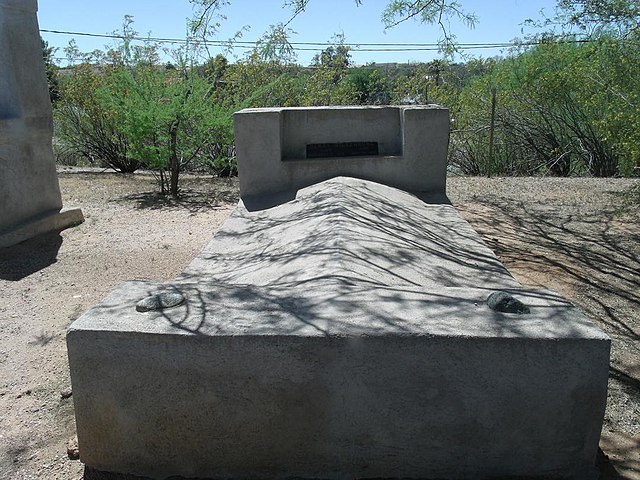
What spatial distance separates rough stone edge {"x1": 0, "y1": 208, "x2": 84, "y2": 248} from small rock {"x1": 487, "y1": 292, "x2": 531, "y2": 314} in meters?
5.89

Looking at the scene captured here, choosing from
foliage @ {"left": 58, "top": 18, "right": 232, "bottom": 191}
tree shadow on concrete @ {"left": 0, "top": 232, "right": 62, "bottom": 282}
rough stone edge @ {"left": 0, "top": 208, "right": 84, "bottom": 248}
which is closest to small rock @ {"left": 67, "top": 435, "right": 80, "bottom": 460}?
tree shadow on concrete @ {"left": 0, "top": 232, "right": 62, "bottom": 282}

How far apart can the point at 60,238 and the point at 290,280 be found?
465 cm

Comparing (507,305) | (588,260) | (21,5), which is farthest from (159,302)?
(21,5)

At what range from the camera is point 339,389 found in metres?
2.52

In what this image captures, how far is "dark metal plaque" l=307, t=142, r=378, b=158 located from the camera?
753 cm

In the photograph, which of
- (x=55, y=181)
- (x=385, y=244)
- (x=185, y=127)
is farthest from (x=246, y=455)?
(x=185, y=127)

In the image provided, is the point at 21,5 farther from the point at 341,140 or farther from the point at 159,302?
the point at 159,302

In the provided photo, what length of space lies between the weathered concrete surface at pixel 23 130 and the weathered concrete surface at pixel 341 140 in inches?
97.5

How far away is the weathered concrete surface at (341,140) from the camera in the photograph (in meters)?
7.21

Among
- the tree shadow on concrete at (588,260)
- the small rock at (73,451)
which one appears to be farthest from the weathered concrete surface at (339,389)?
the tree shadow on concrete at (588,260)

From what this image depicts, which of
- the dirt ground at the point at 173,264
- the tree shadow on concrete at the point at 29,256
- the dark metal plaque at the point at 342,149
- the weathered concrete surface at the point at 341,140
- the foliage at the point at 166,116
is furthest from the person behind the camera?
the foliage at the point at 166,116

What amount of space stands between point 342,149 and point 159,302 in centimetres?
509

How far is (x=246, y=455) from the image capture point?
2645 mm

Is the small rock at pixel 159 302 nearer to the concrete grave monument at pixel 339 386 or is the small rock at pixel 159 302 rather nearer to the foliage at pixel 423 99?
the concrete grave monument at pixel 339 386
